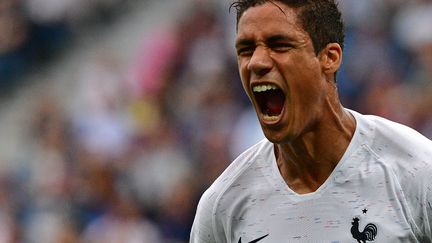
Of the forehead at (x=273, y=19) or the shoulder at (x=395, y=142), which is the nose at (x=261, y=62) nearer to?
the forehead at (x=273, y=19)

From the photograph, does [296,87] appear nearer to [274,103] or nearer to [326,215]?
[274,103]

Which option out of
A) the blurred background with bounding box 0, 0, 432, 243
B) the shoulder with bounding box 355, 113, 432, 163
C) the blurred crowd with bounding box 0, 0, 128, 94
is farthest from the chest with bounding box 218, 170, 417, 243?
the blurred crowd with bounding box 0, 0, 128, 94

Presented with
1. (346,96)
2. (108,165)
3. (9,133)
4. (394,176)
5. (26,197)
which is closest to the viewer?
(394,176)

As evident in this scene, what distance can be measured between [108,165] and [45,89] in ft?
11.1

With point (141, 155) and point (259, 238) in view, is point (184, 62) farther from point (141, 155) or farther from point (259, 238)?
point (259, 238)

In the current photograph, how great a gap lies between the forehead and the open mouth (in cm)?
23

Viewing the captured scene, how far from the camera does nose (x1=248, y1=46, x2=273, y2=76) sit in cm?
389

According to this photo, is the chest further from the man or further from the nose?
the nose

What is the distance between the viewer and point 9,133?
11711 millimetres

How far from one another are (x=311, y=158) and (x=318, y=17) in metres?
0.53

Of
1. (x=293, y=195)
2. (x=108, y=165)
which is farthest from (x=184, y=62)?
(x=293, y=195)

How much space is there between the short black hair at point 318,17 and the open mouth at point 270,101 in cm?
22

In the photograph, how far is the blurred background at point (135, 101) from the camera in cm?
806

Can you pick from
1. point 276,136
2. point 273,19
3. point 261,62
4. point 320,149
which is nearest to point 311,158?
point 320,149
